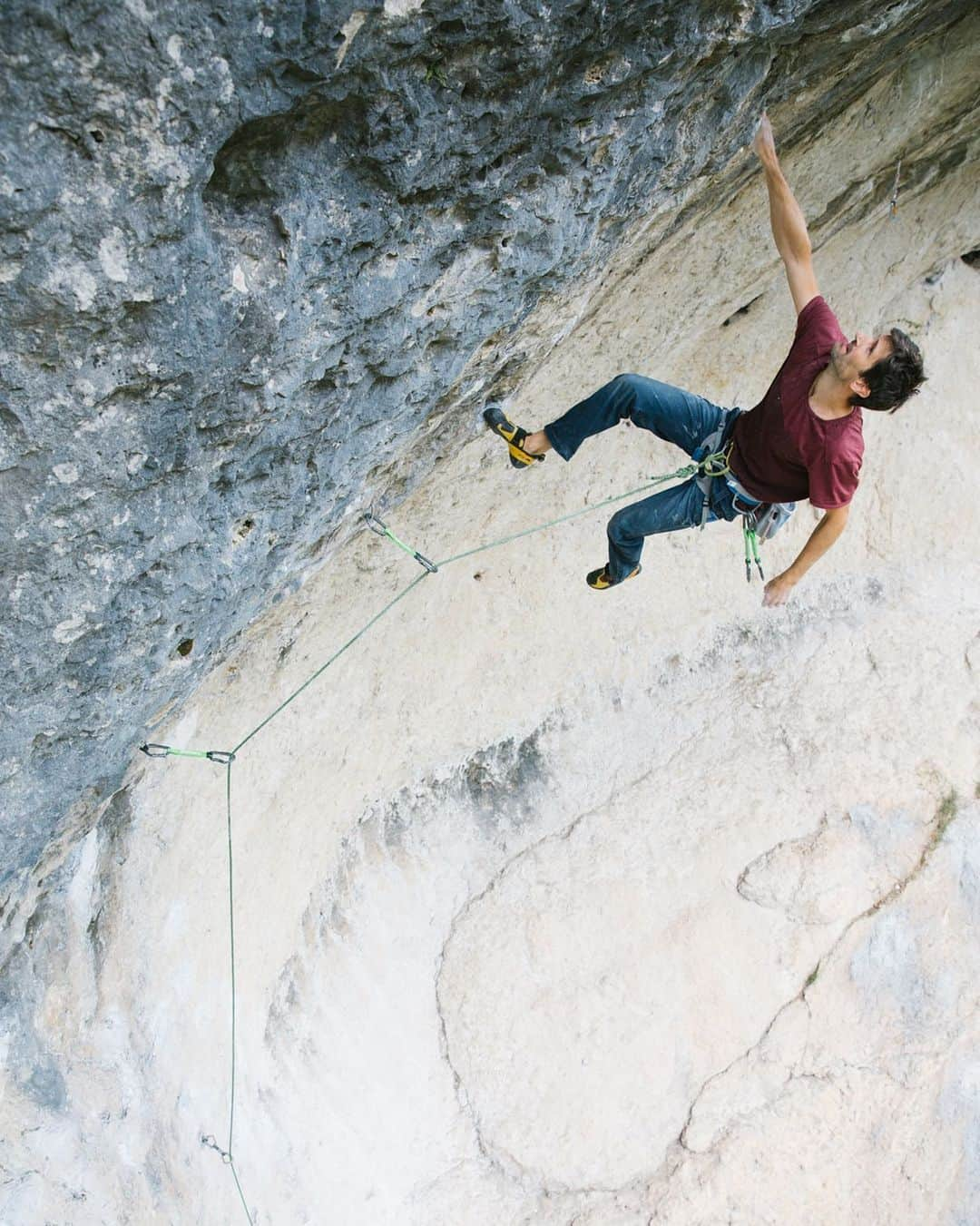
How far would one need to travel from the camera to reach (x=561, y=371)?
12.8 ft

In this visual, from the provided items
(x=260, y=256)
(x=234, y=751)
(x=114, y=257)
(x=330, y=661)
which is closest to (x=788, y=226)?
(x=260, y=256)

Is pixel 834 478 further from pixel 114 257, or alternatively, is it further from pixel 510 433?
pixel 114 257

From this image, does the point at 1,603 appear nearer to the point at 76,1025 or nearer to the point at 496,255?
the point at 496,255

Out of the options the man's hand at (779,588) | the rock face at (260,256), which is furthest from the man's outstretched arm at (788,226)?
the man's hand at (779,588)

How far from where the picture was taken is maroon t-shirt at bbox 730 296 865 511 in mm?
2762

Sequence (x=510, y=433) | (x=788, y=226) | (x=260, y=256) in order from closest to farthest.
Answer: (x=260, y=256)
(x=788, y=226)
(x=510, y=433)

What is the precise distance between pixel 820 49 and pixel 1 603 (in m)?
2.45

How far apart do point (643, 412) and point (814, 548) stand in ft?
2.08

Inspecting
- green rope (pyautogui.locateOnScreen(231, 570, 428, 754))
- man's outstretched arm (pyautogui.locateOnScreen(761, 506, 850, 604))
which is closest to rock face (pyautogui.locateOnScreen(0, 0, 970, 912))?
green rope (pyautogui.locateOnScreen(231, 570, 428, 754))

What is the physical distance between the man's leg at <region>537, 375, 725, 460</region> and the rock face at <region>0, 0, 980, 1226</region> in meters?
0.24

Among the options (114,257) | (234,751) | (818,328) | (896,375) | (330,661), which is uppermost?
(330,661)

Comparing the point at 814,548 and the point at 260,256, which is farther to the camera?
the point at 814,548

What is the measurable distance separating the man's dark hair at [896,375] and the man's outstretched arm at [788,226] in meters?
0.30

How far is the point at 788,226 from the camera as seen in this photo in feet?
8.80
